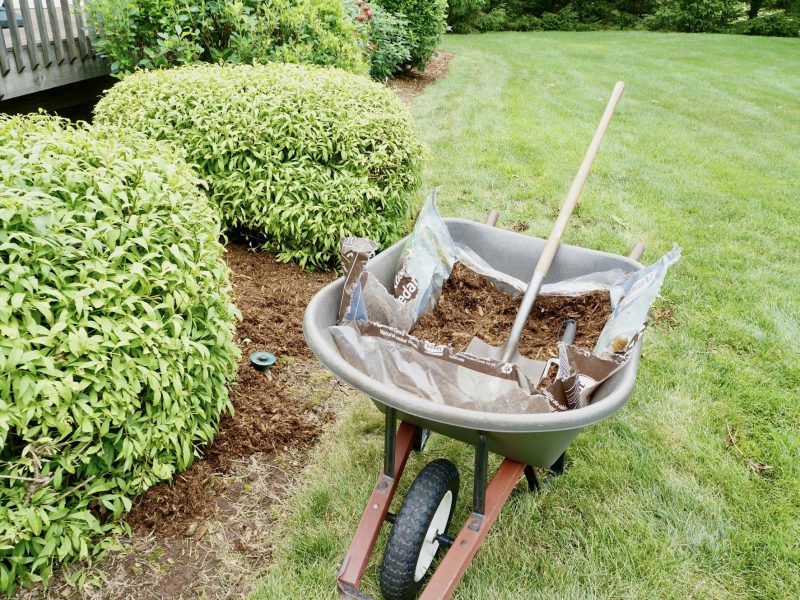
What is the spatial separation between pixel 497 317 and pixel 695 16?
22608 mm

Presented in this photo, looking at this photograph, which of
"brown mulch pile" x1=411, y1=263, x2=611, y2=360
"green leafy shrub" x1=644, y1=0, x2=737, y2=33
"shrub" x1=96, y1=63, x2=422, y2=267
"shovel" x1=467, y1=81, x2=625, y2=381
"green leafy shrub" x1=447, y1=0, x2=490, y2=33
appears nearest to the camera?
"shovel" x1=467, y1=81, x2=625, y2=381

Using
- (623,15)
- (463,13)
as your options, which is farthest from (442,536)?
(623,15)

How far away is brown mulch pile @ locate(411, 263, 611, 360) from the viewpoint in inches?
83.9

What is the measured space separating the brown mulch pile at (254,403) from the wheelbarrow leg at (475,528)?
→ 91 cm

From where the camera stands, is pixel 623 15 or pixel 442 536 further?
pixel 623 15

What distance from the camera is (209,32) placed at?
4.58 m

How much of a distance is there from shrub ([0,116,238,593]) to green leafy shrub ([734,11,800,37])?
23186mm

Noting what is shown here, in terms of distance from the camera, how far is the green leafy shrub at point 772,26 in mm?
19625

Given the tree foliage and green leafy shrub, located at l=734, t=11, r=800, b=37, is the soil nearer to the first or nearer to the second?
the tree foliage

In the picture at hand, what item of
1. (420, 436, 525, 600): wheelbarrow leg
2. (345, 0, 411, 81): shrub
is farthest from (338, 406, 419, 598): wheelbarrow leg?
(345, 0, 411, 81): shrub

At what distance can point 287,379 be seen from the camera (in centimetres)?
274

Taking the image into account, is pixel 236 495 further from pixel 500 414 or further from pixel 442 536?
pixel 500 414

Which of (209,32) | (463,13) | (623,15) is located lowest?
(463,13)

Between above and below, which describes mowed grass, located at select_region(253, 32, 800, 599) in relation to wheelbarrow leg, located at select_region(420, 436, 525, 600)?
below
